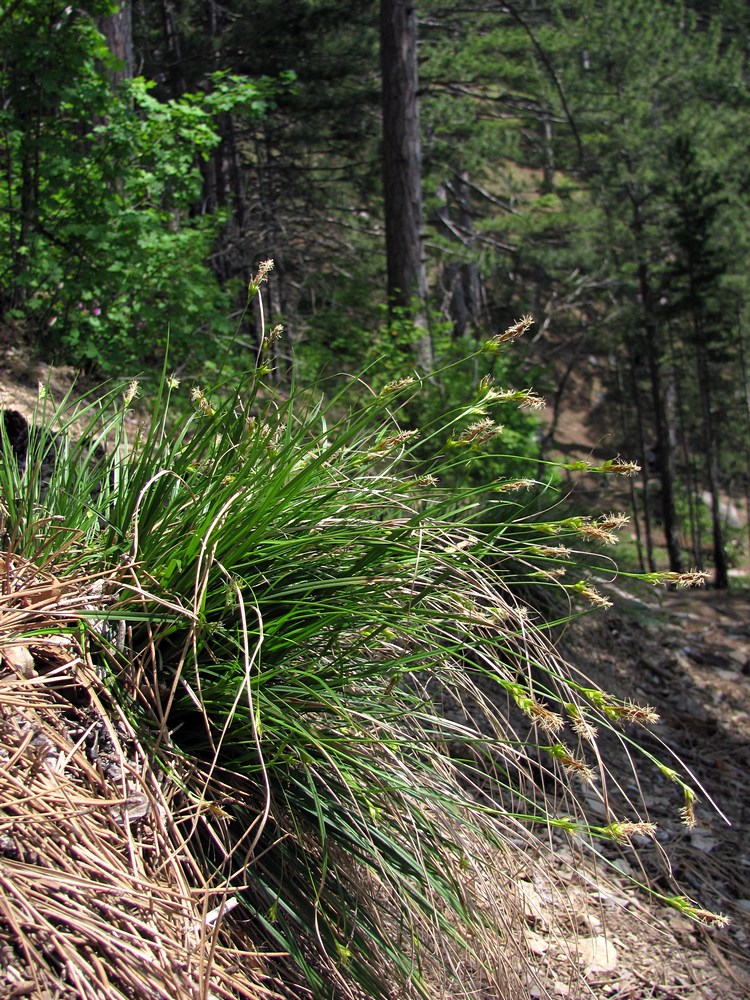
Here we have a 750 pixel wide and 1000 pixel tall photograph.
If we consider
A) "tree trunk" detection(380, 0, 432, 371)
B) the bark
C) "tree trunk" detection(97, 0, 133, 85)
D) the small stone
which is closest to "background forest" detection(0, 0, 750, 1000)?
the small stone

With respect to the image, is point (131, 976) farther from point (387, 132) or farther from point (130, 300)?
point (387, 132)

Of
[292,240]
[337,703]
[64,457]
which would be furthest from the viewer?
[292,240]

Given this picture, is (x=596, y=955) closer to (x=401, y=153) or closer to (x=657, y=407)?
(x=401, y=153)

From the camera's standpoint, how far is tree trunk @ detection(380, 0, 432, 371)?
984 centimetres

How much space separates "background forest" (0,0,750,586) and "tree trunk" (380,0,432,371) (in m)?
0.03

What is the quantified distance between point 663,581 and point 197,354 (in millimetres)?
4799

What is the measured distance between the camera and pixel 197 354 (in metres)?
6.07

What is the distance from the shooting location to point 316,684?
6.52ft

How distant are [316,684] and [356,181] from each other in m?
13.4

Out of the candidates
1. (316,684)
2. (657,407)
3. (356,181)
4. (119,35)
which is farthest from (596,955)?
(657,407)

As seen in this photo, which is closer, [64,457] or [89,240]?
[64,457]

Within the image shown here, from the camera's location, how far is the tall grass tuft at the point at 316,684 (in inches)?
70.6

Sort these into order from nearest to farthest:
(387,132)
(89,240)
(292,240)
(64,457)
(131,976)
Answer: (131,976), (64,457), (89,240), (387,132), (292,240)

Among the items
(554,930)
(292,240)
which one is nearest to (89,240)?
(554,930)
